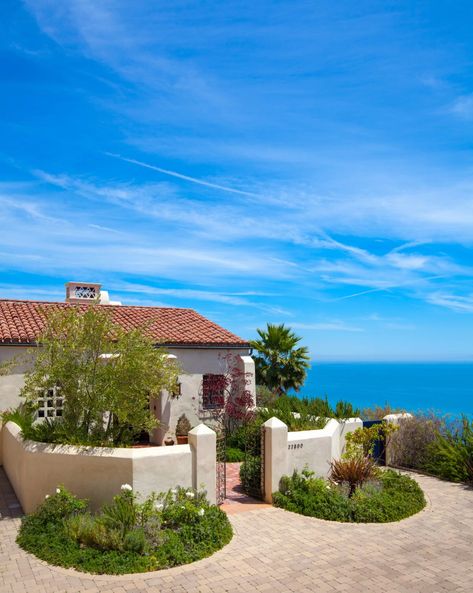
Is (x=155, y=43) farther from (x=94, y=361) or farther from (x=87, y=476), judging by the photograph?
(x=87, y=476)

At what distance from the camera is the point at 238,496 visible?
1345 cm

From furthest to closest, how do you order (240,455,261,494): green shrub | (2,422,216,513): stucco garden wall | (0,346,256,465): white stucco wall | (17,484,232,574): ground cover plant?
(0,346,256,465): white stucco wall < (240,455,261,494): green shrub < (2,422,216,513): stucco garden wall < (17,484,232,574): ground cover plant

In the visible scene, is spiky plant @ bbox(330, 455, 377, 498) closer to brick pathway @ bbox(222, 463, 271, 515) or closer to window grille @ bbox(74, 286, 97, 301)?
brick pathway @ bbox(222, 463, 271, 515)

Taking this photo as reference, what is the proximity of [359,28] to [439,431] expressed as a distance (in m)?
11.8

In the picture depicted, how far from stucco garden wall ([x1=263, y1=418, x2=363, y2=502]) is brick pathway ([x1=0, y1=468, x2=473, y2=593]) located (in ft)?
3.80

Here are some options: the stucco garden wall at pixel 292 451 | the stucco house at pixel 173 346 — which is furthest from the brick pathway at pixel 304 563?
the stucco house at pixel 173 346

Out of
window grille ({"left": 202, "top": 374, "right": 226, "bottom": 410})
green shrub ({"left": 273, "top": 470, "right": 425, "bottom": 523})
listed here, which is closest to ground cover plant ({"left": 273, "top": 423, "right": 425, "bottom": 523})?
green shrub ({"left": 273, "top": 470, "right": 425, "bottom": 523})

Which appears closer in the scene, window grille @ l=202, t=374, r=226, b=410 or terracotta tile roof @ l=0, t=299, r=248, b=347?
terracotta tile roof @ l=0, t=299, r=248, b=347

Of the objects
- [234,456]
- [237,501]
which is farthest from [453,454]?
[234,456]

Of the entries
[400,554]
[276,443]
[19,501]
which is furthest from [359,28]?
[19,501]

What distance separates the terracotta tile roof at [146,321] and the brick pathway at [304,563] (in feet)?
25.6

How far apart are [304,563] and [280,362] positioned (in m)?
19.6

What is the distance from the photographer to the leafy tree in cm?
1229

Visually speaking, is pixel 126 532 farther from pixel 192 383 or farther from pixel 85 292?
pixel 85 292
